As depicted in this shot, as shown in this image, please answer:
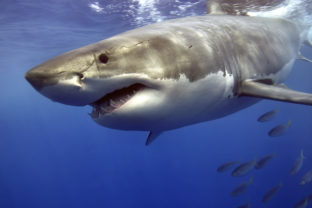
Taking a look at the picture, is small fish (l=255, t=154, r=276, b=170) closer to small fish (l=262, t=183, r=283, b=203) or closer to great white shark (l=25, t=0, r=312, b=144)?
small fish (l=262, t=183, r=283, b=203)

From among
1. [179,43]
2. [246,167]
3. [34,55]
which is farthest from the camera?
[34,55]

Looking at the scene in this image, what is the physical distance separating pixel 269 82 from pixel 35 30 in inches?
631

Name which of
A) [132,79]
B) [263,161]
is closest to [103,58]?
[132,79]

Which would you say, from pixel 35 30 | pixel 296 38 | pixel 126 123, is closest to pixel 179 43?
pixel 126 123

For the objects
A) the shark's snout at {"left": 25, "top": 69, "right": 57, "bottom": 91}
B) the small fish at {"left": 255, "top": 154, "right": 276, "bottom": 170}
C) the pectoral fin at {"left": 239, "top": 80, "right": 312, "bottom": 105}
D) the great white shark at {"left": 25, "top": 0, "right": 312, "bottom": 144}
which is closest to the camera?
the shark's snout at {"left": 25, "top": 69, "right": 57, "bottom": 91}

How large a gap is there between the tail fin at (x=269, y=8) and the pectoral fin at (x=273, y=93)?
5.10 metres

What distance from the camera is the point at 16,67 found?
2589 cm

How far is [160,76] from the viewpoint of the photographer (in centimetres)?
194

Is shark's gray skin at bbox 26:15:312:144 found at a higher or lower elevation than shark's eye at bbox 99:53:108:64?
lower

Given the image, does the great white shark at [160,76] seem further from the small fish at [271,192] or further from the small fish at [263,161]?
the small fish at [271,192]

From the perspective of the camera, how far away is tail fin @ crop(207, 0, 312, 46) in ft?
25.2

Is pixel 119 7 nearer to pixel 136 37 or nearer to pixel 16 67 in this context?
pixel 136 37

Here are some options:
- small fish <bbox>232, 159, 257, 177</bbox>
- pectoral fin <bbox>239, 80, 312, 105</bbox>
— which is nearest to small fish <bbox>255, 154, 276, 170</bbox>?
small fish <bbox>232, 159, 257, 177</bbox>

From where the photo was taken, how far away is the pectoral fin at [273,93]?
92.5 inches
